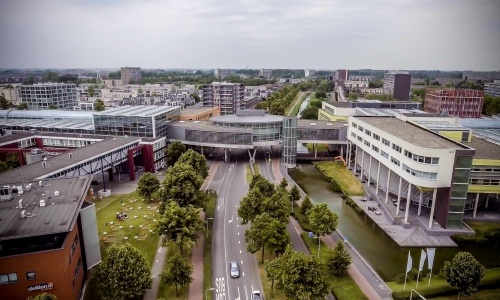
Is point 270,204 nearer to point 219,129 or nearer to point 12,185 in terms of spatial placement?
point 12,185

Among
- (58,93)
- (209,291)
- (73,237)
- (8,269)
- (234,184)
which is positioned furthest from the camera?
(58,93)

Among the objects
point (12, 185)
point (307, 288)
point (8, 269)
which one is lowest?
point (307, 288)

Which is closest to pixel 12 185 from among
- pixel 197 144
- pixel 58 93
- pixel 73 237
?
pixel 73 237

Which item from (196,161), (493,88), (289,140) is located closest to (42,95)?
(196,161)

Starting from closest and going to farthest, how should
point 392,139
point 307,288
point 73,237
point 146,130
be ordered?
point 307,288, point 73,237, point 392,139, point 146,130

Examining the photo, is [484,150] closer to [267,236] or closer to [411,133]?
[411,133]

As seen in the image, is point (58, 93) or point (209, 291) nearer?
point (209, 291)

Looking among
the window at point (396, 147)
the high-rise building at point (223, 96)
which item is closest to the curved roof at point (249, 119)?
the window at point (396, 147)

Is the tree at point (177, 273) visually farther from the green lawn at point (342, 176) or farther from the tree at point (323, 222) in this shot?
the green lawn at point (342, 176)

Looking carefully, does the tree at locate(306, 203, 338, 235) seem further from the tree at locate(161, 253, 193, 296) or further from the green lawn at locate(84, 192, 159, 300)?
the green lawn at locate(84, 192, 159, 300)
